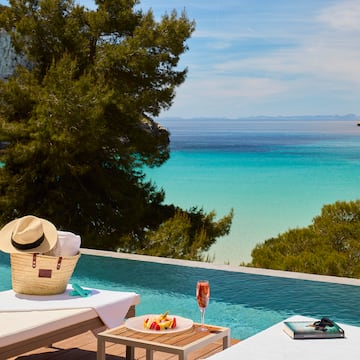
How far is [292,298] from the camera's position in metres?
5.86

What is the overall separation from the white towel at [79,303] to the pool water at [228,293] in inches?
72.7

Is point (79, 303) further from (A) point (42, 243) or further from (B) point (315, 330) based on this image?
(B) point (315, 330)

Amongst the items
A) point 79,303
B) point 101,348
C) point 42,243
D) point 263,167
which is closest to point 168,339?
point 101,348

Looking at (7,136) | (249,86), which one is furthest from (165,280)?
(249,86)

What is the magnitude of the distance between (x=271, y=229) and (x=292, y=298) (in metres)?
20.8

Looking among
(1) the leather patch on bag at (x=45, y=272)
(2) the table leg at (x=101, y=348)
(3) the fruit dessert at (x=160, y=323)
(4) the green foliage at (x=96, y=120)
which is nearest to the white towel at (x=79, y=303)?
(1) the leather patch on bag at (x=45, y=272)

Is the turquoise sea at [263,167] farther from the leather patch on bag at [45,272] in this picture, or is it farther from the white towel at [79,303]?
the leather patch on bag at [45,272]

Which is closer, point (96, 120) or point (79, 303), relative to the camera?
point (79, 303)

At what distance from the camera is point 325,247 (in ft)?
38.7

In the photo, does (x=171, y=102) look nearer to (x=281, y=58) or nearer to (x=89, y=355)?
(x=89, y=355)

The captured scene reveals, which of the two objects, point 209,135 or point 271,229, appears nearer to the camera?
point 271,229

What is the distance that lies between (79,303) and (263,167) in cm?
2961

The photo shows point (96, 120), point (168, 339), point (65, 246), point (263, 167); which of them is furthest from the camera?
point (263, 167)

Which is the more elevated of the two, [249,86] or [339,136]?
[249,86]
